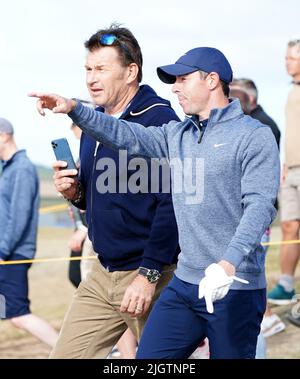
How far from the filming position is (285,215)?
8.70m

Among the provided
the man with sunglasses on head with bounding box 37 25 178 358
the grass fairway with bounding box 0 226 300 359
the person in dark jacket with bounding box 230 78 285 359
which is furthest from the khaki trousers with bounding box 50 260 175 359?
the person in dark jacket with bounding box 230 78 285 359

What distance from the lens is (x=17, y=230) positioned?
7.82 meters

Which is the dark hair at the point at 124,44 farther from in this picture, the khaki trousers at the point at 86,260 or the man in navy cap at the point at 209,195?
the khaki trousers at the point at 86,260

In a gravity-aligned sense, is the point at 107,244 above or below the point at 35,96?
below

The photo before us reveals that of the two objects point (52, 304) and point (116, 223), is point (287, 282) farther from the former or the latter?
point (116, 223)

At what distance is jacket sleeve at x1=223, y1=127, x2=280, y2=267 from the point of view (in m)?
4.16

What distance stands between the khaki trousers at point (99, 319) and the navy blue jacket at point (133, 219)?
0.23ft

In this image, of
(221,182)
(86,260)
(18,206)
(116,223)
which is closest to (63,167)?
(116,223)

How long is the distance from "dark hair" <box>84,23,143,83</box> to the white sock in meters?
3.85

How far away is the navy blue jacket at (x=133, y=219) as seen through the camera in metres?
4.90

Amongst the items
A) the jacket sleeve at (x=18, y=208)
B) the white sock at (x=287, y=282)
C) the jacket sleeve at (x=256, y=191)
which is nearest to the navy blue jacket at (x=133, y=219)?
the jacket sleeve at (x=256, y=191)
